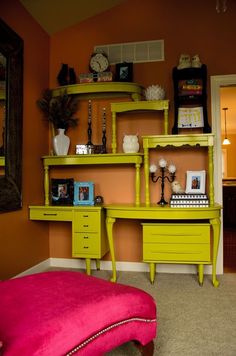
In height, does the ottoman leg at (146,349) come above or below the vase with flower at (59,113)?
below

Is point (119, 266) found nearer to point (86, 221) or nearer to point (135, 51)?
point (86, 221)

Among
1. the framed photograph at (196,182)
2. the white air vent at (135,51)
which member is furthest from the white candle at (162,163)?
the white air vent at (135,51)

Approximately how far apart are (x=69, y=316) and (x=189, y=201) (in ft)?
6.71

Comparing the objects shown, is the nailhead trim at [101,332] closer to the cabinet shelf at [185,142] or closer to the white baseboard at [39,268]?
the cabinet shelf at [185,142]

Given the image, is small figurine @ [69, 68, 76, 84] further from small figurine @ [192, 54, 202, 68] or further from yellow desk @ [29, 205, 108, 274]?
yellow desk @ [29, 205, 108, 274]

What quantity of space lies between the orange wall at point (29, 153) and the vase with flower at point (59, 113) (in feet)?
0.35

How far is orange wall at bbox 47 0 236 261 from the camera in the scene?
3613 mm

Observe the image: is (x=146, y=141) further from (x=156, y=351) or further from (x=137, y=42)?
(x=156, y=351)

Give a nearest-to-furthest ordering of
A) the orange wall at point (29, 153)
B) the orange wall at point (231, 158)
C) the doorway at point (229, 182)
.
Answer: the orange wall at point (29, 153) < the doorway at point (229, 182) < the orange wall at point (231, 158)

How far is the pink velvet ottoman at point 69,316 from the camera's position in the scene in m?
1.27

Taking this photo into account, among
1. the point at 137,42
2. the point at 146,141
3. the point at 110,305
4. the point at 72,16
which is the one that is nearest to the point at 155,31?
the point at 137,42

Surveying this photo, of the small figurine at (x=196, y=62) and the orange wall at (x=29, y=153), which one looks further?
the small figurine at (x=196, y=62)

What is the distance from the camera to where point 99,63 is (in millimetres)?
3676

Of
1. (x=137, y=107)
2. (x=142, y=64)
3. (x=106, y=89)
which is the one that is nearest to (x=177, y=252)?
(x=137, y=107)
